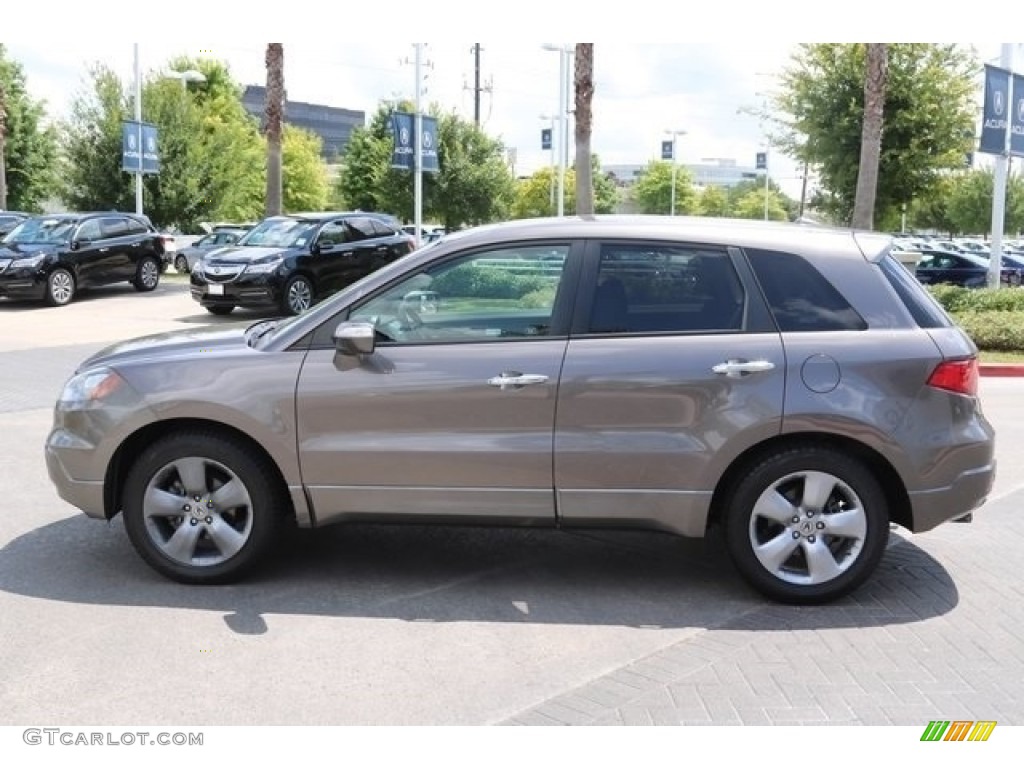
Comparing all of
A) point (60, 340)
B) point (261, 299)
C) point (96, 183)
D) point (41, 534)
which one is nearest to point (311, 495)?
point (41, 534)

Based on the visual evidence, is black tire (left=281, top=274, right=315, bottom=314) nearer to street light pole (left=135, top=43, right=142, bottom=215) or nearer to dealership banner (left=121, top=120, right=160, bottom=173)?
street light pole (left=135, top=43, right=142, bottom=215)

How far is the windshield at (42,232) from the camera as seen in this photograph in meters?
20.4

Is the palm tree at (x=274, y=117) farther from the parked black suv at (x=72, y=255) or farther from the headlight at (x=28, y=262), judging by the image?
the headlight at (x=28, y=262)

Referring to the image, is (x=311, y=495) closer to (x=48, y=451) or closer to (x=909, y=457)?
(x=48, y=451)

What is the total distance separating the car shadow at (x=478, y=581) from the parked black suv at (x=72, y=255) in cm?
1508

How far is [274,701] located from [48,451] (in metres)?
2.10

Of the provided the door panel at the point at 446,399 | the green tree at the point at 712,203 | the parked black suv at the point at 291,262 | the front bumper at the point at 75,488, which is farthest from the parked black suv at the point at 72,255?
the green tree at the point at 712,203

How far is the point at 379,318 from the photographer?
501cm

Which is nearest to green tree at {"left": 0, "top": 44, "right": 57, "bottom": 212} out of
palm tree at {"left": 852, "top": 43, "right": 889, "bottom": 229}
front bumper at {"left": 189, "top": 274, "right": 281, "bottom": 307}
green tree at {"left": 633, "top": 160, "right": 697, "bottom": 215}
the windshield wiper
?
front bumper at {"left": 189, "top": 274, "right": 281, "bottom": 307}

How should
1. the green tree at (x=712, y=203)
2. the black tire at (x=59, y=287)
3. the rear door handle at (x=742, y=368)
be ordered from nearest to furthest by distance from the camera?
the rear door handle at (x=742, y=368)
the black tire at (x=59, y=287)
the green tree at (x=712, y=203)

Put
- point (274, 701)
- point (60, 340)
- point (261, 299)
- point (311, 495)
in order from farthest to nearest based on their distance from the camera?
point (261, 299) < point (60, 340) < point (311, 495) < point (274, 701)

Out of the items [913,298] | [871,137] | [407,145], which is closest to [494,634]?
[913,298]

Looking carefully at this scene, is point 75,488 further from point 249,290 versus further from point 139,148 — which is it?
point 139,148

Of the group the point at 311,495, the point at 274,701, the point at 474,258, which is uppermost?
the point at 474,258
